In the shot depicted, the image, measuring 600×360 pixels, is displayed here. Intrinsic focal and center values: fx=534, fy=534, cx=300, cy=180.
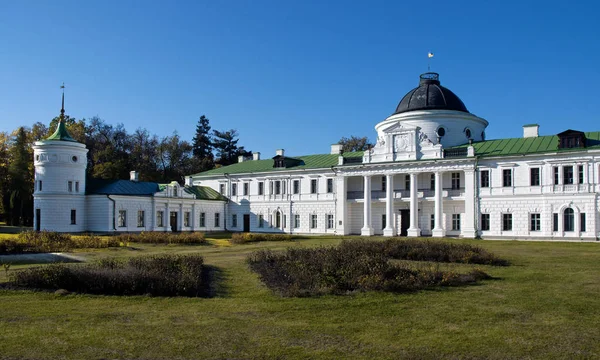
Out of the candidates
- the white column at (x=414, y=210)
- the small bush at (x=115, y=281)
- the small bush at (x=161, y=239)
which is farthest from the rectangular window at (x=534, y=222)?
the small bush at (x=115, y=281)

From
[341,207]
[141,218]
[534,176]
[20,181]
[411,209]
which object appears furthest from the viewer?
[20,181]

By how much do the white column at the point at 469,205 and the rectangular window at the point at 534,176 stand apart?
4209 millimetres

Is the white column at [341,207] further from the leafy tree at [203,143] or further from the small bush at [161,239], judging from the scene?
the leafy tree at [203,143]

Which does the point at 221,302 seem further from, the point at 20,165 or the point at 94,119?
the point at 94,119

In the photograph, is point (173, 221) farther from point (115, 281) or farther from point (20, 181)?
point (115, 281)

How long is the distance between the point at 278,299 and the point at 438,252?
10.5 m

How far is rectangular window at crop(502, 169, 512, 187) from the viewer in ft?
134

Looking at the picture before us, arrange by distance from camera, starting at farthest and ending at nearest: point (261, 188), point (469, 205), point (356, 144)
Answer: point (356, 144)
point (261, 188)
point (469, 205)

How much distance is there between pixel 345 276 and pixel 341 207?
116ft

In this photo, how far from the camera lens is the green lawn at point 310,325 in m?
8.30

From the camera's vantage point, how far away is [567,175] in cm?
3850

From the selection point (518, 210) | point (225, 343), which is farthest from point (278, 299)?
point (518, 210)

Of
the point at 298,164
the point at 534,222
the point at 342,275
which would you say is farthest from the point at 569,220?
the point at 342,275

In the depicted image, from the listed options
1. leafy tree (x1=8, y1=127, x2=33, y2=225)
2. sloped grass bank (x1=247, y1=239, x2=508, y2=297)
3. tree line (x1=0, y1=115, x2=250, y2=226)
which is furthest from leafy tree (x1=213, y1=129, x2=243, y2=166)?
sloped grass bank (x1=247, y1=239, x2=508, y2=297)
